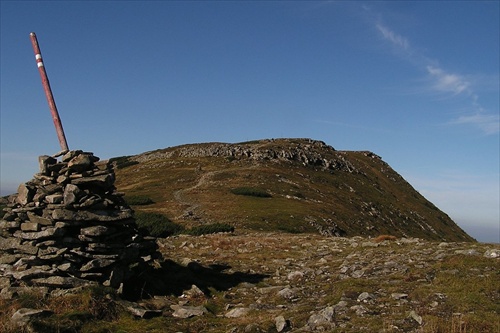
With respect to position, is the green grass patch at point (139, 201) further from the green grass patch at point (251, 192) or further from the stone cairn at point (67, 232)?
the stone cairn at point (67, 232)

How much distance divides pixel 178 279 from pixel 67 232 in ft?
17.1

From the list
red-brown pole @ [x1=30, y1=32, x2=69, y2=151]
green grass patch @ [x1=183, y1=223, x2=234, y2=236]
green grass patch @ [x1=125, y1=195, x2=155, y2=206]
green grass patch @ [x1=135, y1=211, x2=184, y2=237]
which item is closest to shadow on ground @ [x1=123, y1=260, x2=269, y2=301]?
red-brown pole @ [x1=30, y1=32, x2=69, y2=151]

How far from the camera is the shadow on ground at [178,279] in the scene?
16.7 meters

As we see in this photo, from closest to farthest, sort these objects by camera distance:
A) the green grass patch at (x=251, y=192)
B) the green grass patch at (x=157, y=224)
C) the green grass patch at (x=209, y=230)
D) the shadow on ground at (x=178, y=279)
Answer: the shadow on ground at (x=178, y=279)
the green grass patch at (x=209, y=230)
the green grass patch at (x=157, y=224)
the green grass patch at (x=251, y=192)

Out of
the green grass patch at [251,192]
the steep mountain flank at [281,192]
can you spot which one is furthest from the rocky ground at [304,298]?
the green grass patch at [251,192]

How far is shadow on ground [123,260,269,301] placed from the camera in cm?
1666

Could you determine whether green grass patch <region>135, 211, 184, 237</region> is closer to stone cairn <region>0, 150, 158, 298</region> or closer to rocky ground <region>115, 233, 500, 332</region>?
rocky ground <region>115, 233, 500, 332</region>

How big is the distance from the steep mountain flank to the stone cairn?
1168 inches

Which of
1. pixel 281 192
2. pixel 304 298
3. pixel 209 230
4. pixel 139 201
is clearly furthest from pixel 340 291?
pixel 281 192

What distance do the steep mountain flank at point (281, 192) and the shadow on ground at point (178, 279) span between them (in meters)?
25.1

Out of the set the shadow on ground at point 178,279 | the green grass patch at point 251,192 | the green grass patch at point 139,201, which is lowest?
the shadow on ground at point 178,279

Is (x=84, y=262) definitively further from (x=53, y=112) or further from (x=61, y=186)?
(x=53, y=112)

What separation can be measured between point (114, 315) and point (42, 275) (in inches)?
137

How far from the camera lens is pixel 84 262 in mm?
15844
